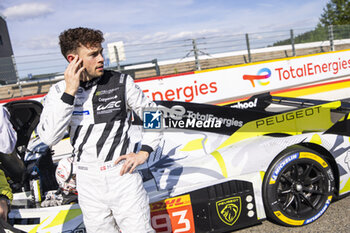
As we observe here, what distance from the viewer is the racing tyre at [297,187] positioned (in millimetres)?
2393

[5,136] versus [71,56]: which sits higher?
[71,56]

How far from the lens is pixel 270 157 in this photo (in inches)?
95.3

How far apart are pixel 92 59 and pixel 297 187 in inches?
77.1

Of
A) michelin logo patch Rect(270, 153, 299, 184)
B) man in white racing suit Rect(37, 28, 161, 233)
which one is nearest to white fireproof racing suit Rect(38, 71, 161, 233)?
man in white racing suit Rect(37, 28, 161, 233)

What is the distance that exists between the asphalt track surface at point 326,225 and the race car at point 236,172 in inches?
2.3

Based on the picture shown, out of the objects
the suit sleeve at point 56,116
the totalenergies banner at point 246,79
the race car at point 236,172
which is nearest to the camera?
the suit sleeve at point 56,116

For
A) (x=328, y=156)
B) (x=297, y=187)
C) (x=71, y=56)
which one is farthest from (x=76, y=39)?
(x=328, y=156)

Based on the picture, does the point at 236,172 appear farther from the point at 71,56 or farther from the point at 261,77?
the point at 261,77

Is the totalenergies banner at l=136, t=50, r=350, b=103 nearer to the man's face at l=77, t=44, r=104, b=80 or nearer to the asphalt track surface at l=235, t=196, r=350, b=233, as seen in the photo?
the asphalt track surface at l=235, t=196, r=350, b=233

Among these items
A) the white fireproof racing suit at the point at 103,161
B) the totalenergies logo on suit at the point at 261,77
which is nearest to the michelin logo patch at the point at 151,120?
the white fireproof racing suit at the point at 103,161

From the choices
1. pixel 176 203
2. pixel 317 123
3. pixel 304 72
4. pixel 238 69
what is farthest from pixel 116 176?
pixel 304 72

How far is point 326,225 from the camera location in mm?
2443

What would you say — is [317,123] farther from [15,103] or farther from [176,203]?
[15,103]

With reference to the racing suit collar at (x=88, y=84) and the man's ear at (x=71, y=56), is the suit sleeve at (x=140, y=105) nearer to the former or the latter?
the racing suit collar at (x=88, y=84)
